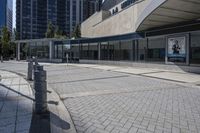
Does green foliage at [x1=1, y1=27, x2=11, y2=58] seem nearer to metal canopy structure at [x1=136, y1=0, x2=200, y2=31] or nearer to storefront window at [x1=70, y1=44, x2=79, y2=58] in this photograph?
storefront window at [x1=70, y1=44, x2=79, y2=58]

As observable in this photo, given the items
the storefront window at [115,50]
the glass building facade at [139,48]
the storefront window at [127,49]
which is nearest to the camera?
the glass building facade at [139,48]

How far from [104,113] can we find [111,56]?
1081 inches

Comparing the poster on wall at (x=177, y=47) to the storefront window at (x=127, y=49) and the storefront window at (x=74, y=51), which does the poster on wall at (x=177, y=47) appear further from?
the storefront window at (x=74, y=51)

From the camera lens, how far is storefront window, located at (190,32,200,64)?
819 inches

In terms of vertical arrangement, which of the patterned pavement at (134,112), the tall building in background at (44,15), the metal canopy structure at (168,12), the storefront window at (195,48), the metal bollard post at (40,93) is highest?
the tall building in background at (44,15)

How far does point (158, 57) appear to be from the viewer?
25453 millimetres

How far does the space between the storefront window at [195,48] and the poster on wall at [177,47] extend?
65cm

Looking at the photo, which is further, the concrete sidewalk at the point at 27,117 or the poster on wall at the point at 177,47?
the poster on wall at the point at 177,47

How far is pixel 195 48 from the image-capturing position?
827 inches

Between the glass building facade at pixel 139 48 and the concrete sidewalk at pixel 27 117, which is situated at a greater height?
the glass building facade at pixel 139 48

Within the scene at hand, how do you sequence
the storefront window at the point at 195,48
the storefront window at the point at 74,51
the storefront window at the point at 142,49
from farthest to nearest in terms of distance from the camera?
the storefront window at the point at 74,51
the storefront window at the point at 142,49
the storefront window at the point at 195,48

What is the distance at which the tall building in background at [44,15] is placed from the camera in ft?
350

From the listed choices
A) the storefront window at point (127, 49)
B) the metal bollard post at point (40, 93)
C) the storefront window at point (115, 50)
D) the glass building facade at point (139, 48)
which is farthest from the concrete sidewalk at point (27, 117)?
the storefront window at point (115, 50)

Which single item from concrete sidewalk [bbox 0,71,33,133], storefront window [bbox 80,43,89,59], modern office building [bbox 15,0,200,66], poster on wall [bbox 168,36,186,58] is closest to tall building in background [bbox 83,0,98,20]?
modern office building [bbox 15,0,200,66]
